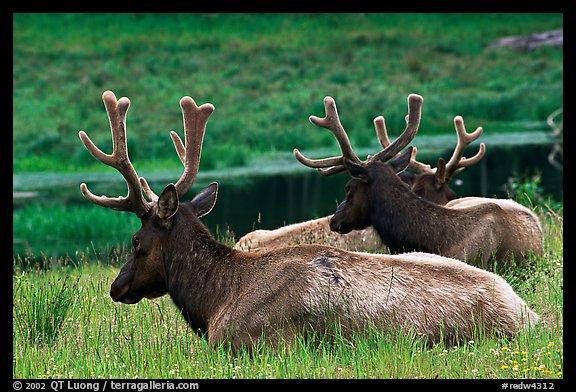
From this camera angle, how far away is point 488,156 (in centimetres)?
2617

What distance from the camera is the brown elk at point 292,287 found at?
21.2ft

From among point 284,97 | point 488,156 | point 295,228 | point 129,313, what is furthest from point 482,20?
point 129,313

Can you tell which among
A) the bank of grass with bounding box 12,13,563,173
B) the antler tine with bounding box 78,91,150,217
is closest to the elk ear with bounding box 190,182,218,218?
the antler tine with bounding box 78,91,150,217

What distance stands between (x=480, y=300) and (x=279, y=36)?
1434 inches

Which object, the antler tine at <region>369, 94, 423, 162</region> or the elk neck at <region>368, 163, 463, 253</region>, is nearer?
the elk neck at <region>368, 163, 463, 253</region>

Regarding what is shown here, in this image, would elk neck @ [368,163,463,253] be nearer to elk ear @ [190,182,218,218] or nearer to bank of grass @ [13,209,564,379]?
bank of grass @ [13,209,564,379]

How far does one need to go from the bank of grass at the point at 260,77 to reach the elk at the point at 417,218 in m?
15.5

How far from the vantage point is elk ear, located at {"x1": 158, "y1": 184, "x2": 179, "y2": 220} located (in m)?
6.82

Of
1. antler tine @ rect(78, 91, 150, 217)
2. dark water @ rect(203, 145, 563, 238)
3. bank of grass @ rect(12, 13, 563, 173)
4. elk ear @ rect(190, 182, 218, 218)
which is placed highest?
antler tine @ rect(78, 91, 150, 217)

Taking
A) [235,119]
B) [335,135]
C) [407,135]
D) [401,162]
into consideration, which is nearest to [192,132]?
[335,135]

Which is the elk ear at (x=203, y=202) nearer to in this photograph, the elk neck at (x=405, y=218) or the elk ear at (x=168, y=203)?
the elk ear at (x=168, y=203)

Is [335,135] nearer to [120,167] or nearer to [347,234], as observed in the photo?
[347,234]

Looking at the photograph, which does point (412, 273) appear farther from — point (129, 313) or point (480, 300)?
point (129, 313)

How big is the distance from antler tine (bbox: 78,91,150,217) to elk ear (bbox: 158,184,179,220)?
174 millimetres
